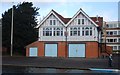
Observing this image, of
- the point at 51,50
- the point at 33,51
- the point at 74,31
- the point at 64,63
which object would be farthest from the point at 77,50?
the point at 64,63

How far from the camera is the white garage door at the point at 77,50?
2329 inches

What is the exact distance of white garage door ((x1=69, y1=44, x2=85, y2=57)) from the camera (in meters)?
59.2

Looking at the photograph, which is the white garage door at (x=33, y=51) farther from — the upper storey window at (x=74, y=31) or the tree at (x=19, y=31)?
the upper storey window at (x=74, y=31)

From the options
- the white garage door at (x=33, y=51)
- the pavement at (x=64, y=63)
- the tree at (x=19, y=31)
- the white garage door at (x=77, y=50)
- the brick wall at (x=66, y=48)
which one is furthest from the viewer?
the tree at (x=19, y=31)

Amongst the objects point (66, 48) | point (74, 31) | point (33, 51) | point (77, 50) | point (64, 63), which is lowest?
point (64, 63)

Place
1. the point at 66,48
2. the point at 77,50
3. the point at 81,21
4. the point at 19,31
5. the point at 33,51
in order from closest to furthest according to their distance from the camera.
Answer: the point at 77,50 → the point at 66,48 → the point at 81,21 → the point at 33,51 → the point at 19,31

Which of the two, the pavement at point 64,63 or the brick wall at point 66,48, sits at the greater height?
the brick wall at point 66,48

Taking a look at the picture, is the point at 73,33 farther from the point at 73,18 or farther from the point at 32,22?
the point at 32,22

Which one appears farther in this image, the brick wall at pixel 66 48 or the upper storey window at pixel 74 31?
the upper storey window at pixel 74 31

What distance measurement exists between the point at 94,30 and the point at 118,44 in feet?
166

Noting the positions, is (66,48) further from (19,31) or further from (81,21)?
(19,31)

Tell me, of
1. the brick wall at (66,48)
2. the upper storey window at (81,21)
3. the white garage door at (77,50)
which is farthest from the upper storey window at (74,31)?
the brick wall at (66,48)

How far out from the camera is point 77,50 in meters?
59.2

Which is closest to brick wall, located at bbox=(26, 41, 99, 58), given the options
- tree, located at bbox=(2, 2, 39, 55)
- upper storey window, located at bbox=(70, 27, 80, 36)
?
upper storey window, located at bbox=(70, 27, 80, 36)
